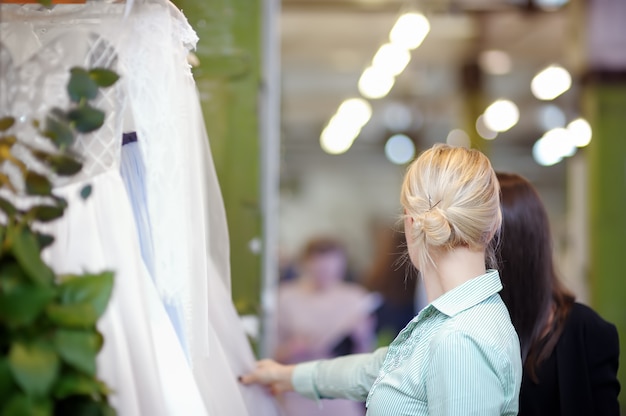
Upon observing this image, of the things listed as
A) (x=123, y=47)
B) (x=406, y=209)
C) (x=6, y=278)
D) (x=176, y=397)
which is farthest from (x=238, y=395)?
(x=6, y=278)

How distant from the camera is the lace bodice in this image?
1.42 m

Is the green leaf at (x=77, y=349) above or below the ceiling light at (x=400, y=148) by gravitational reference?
above

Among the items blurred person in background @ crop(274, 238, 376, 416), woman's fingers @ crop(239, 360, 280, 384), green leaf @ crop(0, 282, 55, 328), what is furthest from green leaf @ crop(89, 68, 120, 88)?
blurred person in background @ crop(274, 238, 376, 416)

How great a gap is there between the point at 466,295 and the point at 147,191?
0.69 m

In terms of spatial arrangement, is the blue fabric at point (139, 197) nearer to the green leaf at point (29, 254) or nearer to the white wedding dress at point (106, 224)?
the white wedding dress at point (106, 224)

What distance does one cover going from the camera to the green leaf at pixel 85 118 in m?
1.27

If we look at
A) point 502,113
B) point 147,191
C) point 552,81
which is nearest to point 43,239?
point 147,191

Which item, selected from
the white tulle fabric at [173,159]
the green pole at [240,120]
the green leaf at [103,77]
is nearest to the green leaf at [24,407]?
the green leaf at [103,77]

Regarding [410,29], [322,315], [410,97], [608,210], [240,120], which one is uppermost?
[410,29]

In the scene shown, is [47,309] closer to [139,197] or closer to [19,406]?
[19,406]

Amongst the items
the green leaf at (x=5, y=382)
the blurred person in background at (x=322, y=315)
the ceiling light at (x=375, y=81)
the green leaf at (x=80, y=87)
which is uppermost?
the ceiling light at (x=375, y=81)

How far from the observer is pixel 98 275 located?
119 centimetres

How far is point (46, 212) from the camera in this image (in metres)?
1.23

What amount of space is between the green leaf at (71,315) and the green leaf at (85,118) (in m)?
0.28
